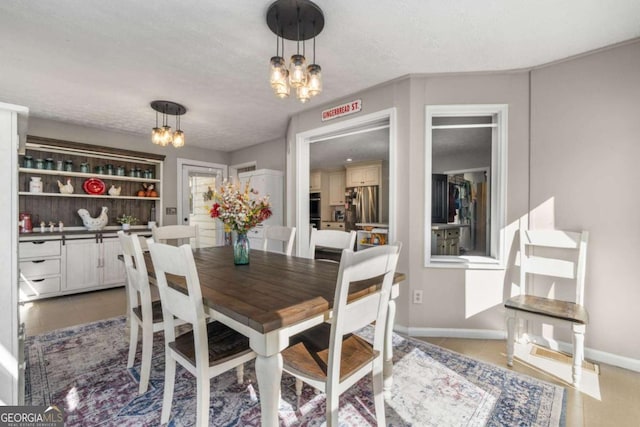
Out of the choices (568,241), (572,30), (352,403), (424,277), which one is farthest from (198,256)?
(572,30)

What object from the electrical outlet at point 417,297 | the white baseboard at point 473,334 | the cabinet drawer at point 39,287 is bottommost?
the white baseboard at point 473,334

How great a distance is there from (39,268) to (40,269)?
0.02 m

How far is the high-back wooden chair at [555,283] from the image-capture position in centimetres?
189

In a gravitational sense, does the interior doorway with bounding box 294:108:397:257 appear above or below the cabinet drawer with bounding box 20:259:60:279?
above

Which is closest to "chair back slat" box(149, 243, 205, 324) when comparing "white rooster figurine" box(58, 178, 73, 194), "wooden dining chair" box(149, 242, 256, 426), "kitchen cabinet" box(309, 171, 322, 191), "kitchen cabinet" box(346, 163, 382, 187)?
"wooden dining chair" box(149, 242, 256, 426)

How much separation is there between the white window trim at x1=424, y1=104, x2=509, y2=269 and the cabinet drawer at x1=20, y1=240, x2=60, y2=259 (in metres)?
4.65

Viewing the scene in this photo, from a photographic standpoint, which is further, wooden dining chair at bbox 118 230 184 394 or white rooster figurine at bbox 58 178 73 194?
white rooster figurine at bbox 58 178 73 194

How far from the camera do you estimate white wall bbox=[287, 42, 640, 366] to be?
7.00 feet

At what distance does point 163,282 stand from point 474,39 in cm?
263

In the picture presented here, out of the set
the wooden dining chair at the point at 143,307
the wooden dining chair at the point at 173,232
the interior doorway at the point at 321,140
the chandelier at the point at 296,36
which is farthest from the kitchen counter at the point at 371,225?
the wooden dining chair at the point at 143,307

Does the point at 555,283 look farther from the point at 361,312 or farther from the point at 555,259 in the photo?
the point at 361,312

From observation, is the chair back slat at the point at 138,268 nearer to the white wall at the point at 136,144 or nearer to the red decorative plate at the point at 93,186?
the red decorative plate at the point at 93,186

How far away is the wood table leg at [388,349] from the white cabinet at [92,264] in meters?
A: 4.19

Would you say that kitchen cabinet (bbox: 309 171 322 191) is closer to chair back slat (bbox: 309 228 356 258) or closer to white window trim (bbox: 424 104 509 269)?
white window trim (bbox: 424 104 509 269)
